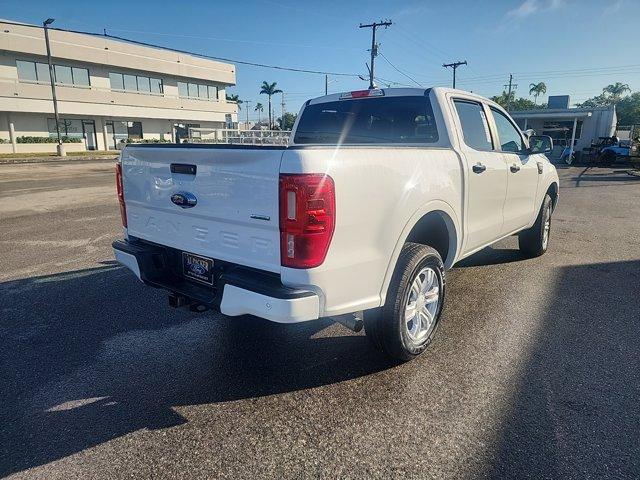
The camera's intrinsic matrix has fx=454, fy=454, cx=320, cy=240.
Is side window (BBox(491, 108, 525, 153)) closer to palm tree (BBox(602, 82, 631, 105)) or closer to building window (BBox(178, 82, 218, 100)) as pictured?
building window (BBox(178, 82, 218, 100))

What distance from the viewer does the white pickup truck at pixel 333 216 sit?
98.7 inches

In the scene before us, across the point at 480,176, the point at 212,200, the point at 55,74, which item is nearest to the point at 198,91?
the point at 55,74

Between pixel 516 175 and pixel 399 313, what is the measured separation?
2716mm

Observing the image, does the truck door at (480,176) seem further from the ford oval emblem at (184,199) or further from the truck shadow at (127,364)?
the ford oval emblem at (184,199)

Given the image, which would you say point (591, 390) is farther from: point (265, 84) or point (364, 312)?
point (265, 84)

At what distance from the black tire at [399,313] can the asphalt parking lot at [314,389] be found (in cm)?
19

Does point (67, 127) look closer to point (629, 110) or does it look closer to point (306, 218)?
point (306, 218)

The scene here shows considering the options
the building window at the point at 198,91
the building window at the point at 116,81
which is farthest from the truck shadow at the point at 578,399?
the building window at the point at 198,91

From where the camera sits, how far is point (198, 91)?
52.0m

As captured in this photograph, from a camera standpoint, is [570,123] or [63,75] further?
[63,75]

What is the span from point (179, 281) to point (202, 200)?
2.42 feet

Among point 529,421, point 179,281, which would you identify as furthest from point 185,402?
point 529,421

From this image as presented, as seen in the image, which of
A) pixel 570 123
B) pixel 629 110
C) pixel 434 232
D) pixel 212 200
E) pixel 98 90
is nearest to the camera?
pixel 212 200

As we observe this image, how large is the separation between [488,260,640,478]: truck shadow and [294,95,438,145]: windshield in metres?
2.03
